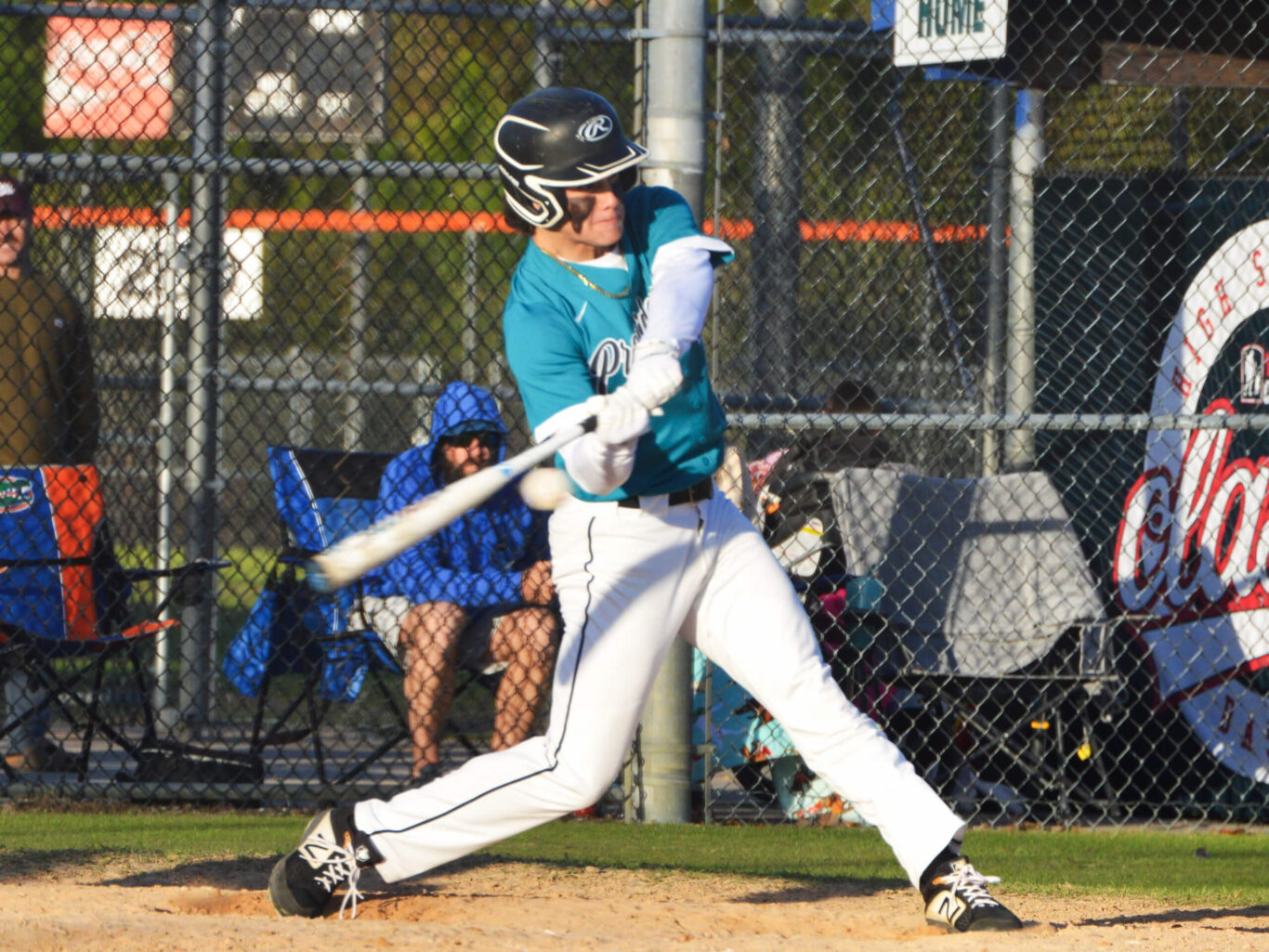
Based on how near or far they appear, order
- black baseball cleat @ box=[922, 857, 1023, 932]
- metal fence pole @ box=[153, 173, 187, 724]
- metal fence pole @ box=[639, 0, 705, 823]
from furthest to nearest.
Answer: metal fence pole @ box=[153, 173, 187, 724], metal fence pole @ box=[639, 0, 705, 823], black baseball cleat @ box=[922, 857, 1023, 932]

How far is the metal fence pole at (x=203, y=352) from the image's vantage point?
5.93 meters

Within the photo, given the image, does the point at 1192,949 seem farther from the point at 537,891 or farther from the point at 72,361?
the point at 72,361

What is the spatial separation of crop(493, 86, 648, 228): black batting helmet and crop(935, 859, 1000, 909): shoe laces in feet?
5.16

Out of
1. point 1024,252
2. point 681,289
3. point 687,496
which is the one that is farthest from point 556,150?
point 1024,252

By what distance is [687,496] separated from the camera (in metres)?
3.53

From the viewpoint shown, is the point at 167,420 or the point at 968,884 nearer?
the point at 968,884

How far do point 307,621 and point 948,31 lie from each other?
3.08 metres

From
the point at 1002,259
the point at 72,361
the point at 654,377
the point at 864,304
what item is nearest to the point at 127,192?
the point at 72,361

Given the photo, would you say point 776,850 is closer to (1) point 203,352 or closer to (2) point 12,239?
(1) point 203,352

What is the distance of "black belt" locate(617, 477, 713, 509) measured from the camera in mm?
3494

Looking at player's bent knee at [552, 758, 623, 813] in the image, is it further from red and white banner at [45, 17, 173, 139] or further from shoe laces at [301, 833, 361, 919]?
red and white banner at [45, 17, 173, 139]

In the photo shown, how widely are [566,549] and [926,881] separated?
1.02 m

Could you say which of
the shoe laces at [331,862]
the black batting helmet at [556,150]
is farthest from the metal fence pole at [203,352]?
the black batting helmet at [556,150]

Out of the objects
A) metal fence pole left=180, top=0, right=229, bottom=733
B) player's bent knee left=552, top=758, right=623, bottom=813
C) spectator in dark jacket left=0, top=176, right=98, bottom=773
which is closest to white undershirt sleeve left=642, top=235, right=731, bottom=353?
player's bent knee left=552, top=758, right=623, bottom=813
